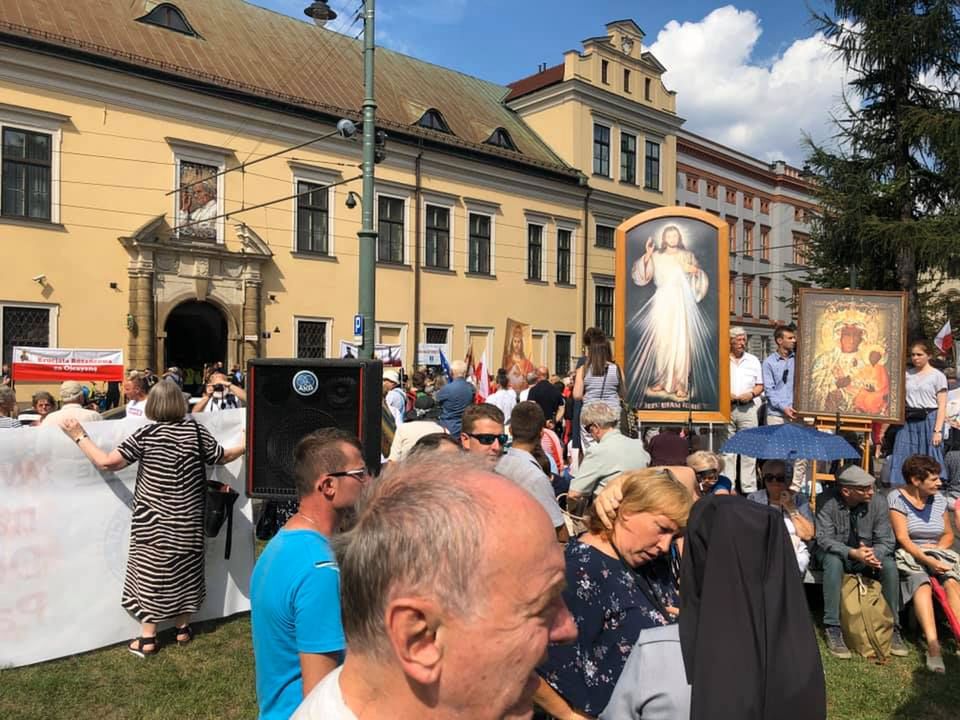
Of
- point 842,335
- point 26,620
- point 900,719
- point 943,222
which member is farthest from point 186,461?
point 943,222

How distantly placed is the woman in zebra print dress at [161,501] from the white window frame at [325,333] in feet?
60.4

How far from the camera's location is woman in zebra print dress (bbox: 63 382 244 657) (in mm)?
5133

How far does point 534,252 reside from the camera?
30.4 metres

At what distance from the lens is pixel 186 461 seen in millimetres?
5180

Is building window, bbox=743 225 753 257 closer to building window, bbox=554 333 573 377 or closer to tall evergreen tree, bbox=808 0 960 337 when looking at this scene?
building window, bbox=554 333 573 377

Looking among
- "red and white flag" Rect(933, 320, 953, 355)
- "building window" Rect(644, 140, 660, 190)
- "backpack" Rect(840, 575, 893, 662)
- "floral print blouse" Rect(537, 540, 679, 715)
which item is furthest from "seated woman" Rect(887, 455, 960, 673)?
"building window" Rect(644, 140, 660, 190)

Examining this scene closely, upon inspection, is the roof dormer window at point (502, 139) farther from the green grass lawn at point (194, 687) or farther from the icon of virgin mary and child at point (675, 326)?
the green grass lawn at point (194, 687)

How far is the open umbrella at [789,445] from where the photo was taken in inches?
245

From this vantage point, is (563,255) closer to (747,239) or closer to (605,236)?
(605,236)

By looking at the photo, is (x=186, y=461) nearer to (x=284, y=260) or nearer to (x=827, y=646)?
(x=827, y=646)

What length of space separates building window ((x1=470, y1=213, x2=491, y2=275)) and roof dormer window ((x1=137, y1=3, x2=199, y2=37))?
10902 millimetres

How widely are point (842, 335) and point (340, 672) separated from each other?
9.07 metres

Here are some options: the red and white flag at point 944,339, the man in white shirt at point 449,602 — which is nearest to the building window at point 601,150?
A: the red and white flag at point 944,339

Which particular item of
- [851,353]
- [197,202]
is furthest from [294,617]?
[197,202]
